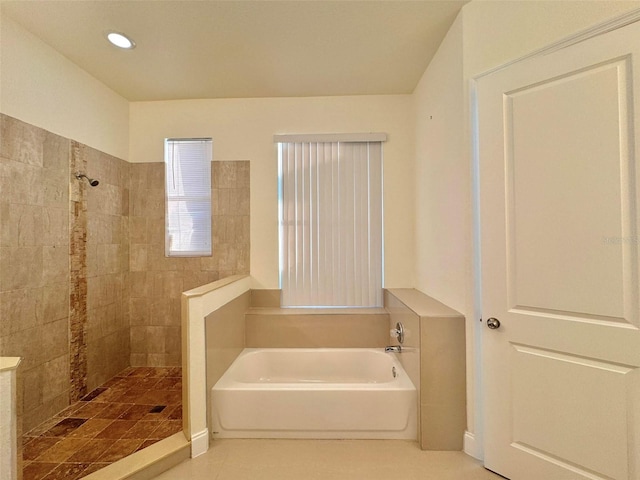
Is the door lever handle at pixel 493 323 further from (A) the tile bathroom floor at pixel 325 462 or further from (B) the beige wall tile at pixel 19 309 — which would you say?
(B) the beige wall tile at pixel 19 309

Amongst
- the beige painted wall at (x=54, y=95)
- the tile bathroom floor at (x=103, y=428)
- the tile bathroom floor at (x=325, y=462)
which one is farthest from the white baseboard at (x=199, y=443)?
the beige painted wall at (x=54, y=95)

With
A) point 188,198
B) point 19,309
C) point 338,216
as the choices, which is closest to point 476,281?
point 338,216

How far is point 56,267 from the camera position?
2072 mm

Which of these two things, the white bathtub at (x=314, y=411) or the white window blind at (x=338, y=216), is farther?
the white window blind at (x=338, y=216)

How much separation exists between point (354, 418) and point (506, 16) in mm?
2421

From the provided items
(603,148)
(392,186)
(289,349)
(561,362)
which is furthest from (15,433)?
(392,186)

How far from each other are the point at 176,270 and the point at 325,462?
2.10 meters

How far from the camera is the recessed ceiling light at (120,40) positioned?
6.44ft

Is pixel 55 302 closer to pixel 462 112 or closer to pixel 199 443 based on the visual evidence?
pixel 199 443

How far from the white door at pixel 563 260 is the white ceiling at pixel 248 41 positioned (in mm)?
791

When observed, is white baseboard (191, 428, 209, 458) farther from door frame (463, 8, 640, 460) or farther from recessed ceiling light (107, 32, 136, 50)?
recessed ceiling light (107, 32, 136, 50)

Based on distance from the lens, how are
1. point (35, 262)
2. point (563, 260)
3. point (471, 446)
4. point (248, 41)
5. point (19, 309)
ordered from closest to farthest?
point (563, 260)
point (471, 446)
point (19, 309)
point (35, 262)
point (248, 41)

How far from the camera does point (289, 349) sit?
2557 millimetres

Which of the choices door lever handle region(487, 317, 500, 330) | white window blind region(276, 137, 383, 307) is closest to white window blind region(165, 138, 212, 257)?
white window blind region(276, 137, 383, 307)
